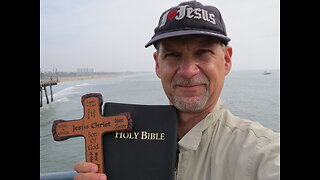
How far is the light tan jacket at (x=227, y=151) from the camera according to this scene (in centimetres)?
106

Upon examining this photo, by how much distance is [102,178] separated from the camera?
1116 mm

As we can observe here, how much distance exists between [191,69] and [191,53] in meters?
0.08

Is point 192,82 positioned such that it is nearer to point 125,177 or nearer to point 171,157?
point 171,157

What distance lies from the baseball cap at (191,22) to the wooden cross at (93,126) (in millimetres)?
436

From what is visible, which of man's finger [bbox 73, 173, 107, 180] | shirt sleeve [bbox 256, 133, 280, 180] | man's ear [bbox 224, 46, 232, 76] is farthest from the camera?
man's ear [bbox 224, 46, 232, 76]

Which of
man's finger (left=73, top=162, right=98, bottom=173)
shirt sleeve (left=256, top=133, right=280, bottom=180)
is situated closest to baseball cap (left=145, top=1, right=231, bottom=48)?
shirt sleeve (left=256, top=133, right=280, bottom=180)

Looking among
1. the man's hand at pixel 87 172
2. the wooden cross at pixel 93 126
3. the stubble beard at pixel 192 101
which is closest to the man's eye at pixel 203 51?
the stubble beard at pixel 192 101

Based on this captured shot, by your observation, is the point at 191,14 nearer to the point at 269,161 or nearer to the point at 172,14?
the point at 172,14

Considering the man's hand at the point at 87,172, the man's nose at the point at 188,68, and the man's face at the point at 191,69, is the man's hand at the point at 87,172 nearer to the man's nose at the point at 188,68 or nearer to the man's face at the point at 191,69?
the man's face at the point at 191,69

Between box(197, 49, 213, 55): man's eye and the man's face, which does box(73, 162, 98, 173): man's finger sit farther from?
box(197, 49, 213, 55): man's eye

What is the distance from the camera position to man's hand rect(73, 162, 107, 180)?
111cm

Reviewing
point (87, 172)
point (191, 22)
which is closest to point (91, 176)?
A: point (87, 172)
